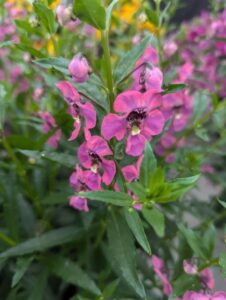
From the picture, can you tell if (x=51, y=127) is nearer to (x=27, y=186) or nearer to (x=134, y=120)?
(x=27, y=186)

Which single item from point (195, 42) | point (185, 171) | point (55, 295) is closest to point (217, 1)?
point (195, 42)

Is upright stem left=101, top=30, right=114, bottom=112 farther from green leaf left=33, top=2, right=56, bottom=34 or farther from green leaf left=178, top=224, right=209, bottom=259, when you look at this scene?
green leaf left=178, top=224, right=209, bottom=259

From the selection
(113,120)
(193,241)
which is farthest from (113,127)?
(193,241)

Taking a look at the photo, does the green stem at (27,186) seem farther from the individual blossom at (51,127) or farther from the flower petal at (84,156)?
the flower petal at (84,156)

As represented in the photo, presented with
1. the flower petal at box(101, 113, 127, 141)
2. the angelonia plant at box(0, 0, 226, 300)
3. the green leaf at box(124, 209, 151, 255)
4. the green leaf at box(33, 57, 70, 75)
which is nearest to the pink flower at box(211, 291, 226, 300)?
the angelonia plant at box(0, 0, 226, 300)

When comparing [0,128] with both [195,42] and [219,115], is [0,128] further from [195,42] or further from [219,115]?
[195,42]
